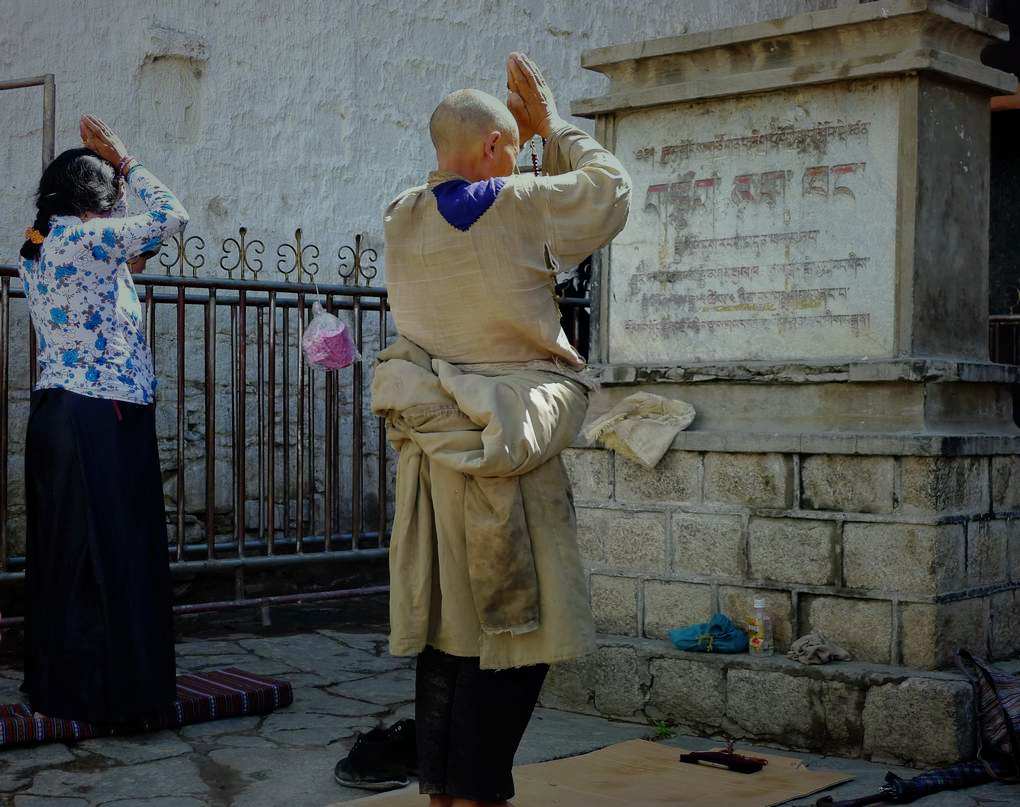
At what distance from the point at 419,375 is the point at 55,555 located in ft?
6.61

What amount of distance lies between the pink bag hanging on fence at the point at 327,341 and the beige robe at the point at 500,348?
3.37 meters

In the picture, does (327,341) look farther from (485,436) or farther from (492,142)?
(485,436)

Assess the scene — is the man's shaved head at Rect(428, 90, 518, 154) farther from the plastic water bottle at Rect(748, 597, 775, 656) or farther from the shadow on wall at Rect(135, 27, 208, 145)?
the shadow on wall at Rect(135, 27, 208, 145)

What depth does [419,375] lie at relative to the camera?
3.25 m

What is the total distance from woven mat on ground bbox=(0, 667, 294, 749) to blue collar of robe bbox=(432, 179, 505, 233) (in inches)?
97.0

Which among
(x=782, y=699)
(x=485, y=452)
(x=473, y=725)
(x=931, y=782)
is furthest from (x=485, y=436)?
(x=782, y=699)

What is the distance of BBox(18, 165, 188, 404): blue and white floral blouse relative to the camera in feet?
15.1

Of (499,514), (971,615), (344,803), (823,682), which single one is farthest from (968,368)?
(344,803)

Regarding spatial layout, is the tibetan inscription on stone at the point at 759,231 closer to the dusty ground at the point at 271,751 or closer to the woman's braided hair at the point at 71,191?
the dusty ground at the point at 271,751

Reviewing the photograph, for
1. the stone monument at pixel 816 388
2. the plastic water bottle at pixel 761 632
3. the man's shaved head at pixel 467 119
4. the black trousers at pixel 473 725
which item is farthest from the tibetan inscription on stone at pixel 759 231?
the black trousers at pixel 473 725

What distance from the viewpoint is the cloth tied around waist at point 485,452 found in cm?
311

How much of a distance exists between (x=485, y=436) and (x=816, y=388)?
83.0 inches

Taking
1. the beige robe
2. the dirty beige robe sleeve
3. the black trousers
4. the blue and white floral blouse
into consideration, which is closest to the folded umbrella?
the black trousers

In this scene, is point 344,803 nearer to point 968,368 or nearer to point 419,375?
point 419,375
